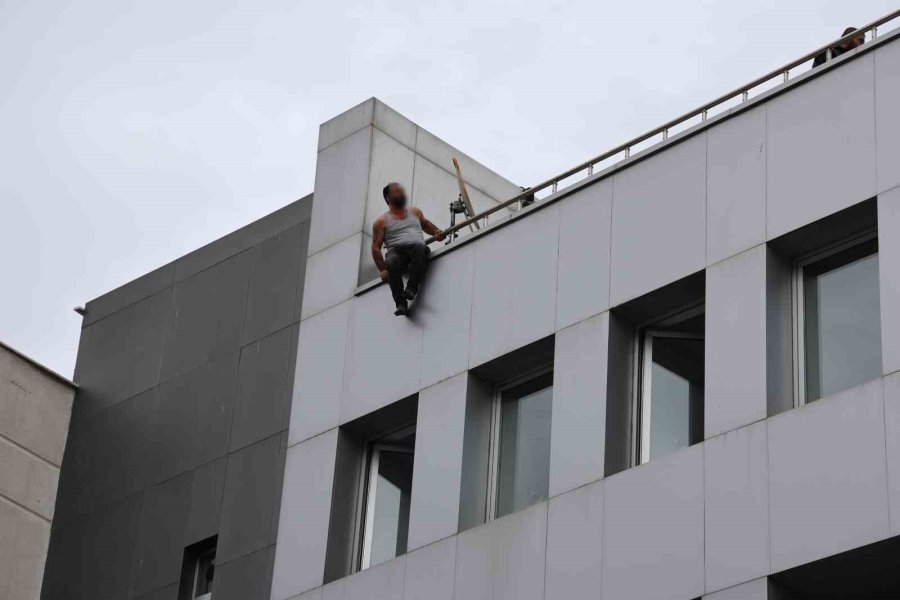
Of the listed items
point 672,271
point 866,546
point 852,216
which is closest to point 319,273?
point 672,271

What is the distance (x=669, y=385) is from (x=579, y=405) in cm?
108

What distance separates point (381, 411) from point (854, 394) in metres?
7.73

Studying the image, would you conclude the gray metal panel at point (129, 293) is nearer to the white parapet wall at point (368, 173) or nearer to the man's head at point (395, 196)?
the white parapet wall at point (368, 173)

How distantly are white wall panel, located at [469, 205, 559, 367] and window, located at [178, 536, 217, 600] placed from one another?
216 inches

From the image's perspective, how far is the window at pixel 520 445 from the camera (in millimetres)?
23031

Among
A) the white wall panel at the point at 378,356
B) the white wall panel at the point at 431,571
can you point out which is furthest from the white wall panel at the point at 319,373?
the white wall panel at the point at 431,571

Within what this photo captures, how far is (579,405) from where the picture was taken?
2225cm

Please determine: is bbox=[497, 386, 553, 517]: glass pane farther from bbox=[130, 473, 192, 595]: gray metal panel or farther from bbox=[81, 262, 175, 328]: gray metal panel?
bbox=[81, 262, 175, 328]: gray metal panel

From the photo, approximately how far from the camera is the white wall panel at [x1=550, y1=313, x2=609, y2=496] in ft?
71.5

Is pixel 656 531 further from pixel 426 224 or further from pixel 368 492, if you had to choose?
pixel 426 224

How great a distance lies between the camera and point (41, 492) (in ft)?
97.3

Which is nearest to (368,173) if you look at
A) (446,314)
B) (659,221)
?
(446,314)

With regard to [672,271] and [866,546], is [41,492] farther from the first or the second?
[866,546]

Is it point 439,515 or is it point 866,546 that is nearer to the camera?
point 866,546
